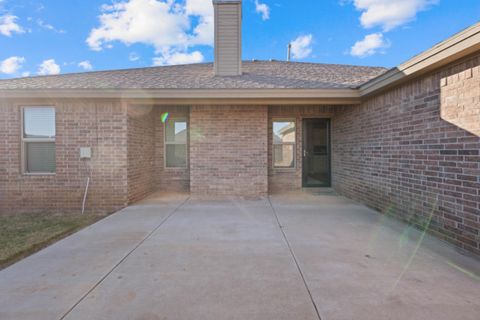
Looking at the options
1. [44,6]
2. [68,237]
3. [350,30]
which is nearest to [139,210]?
[68,237]

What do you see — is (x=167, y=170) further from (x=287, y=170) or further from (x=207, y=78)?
(x=287, y=170)

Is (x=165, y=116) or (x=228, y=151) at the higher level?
(x=165, y=116)

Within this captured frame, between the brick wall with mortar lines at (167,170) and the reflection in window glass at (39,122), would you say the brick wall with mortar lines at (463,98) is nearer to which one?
the brick wall with mortar lines at (167,170)

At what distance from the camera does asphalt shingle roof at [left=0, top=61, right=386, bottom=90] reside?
6.07 m

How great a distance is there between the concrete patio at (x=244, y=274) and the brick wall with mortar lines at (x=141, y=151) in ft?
6.54

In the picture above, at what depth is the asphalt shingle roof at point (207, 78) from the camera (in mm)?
6066

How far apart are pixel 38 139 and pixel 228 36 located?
6.13m

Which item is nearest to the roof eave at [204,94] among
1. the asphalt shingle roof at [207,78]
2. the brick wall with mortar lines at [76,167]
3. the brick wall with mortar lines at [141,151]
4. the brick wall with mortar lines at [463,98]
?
the asphalt shingle roof at [207,78]

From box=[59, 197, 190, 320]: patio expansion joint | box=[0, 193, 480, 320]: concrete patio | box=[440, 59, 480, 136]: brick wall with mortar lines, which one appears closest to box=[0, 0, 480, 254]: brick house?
box=[440, 59, 480, 136]: brick wall with mortar lines

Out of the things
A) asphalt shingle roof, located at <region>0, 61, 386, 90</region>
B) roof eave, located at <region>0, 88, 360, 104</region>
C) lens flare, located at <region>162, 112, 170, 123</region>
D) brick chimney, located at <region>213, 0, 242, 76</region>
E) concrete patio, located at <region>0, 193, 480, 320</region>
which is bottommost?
concrete patio, located at <region>0, 193, 480, 320</region>

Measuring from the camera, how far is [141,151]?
673cm

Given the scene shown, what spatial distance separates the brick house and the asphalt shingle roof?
47 mm

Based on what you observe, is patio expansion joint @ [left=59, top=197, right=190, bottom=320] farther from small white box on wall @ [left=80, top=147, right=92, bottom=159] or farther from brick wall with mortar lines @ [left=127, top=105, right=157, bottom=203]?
small white box on wall @ [left=80, top=147, right=92, bottom=159]

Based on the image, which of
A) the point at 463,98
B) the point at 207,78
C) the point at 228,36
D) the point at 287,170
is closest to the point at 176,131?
the point at 207,78
